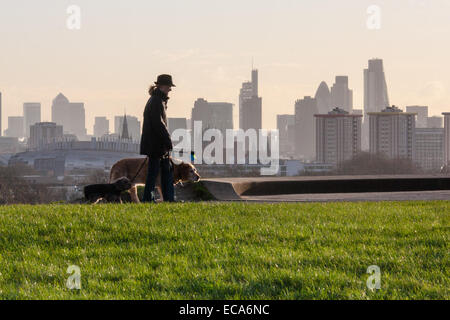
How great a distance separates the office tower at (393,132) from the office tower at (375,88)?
3.65 m

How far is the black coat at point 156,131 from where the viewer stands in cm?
1120

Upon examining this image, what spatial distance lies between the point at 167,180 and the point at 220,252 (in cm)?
496

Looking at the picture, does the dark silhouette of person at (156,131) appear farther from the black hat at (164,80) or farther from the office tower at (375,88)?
the office tower at (375,88)

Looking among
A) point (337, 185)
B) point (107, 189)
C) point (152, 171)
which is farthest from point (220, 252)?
point (337, 185)

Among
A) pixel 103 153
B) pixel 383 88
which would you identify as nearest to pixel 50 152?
pixel 103 153

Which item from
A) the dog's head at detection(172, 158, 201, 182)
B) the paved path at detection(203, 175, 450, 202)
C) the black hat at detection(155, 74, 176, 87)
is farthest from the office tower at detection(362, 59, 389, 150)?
the black hat at detection(155, 74, 176, 87)

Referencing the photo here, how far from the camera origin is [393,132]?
18525 cm

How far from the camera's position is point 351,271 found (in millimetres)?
6137

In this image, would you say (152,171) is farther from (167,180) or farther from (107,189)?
(107,189)

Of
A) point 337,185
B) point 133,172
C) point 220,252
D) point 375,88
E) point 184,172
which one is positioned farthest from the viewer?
point 375,88

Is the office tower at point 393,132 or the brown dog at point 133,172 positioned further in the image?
the office tower at point 393,132

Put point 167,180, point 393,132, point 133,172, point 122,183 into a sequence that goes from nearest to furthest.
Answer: point 122,183, point 167,180, point 133,172, point 393,132

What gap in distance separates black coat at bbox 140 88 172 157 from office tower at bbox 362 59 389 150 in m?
148

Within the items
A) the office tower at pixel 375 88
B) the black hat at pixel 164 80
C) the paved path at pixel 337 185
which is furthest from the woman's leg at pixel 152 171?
the office tower at pixel 375 88
